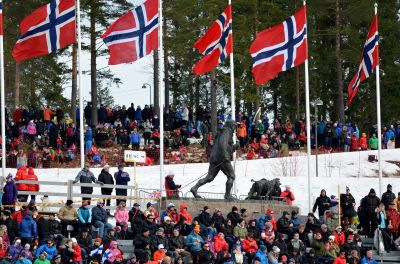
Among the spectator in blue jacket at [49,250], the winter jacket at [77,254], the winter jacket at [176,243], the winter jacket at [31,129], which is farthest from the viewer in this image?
the winter jacket at [31,129]

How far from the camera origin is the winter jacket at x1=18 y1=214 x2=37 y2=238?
100ft

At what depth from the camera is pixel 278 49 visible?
1508 inches

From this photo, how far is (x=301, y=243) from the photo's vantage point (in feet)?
111

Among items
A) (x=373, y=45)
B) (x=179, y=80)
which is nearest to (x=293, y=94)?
(x=179, y=80)

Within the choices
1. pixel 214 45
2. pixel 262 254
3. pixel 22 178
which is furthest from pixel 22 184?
pixel 262 254

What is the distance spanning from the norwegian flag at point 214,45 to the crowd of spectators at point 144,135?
39.0 feet

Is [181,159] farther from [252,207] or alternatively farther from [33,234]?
[33,234]

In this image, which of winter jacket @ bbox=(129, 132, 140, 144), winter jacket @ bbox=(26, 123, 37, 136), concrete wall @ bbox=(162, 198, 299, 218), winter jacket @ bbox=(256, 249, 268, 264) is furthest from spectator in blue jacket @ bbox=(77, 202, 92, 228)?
winter jacket @ bbox=(26, 123, 37, 136)

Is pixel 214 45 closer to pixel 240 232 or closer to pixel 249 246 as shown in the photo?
pixel 240 232

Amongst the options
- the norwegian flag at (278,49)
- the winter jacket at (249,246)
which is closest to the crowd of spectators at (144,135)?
the norwegian flag at (278,49)

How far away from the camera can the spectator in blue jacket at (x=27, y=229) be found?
30531 mm

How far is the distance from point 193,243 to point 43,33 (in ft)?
27.4

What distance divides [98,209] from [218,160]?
5.57 metres

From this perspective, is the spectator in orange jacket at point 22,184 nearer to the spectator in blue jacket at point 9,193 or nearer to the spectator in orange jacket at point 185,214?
the spectator in blue jacket at point 9,193
